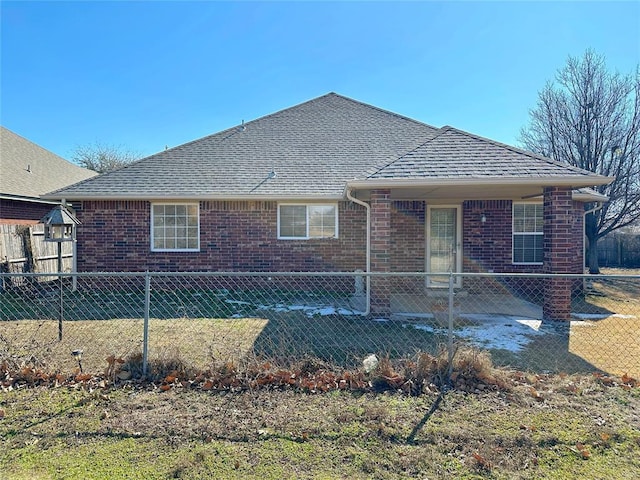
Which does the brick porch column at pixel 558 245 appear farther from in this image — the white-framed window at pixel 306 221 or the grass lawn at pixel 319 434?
the white-framed window at pixel 306 221

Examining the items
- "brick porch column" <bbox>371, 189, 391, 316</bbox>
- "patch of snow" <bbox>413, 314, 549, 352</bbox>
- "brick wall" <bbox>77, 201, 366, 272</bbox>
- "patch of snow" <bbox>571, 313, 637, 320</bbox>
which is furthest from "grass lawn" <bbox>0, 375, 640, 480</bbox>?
"brick wall" <bbox>77, 201, 366, 272</bbox>

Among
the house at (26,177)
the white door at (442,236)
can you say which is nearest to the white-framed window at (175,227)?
the house at (26,177)

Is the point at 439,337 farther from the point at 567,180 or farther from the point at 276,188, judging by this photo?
the point at 276,188

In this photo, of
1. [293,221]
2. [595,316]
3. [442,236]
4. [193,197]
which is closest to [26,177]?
[193,197]

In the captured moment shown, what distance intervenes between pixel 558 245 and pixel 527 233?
3492mm

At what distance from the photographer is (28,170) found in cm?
1520

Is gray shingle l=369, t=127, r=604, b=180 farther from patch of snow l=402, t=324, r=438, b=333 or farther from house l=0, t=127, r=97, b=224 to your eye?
house l=0, t=127, r=97, b=224

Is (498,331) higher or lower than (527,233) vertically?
lower

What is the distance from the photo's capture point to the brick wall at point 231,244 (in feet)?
34.2

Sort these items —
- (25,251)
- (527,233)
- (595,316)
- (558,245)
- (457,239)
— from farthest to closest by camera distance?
(25,251) → (457,239) → (527,233) → (595,316) → (558,245)

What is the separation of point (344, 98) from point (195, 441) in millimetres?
14110

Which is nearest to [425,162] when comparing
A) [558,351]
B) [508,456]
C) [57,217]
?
[558,351]

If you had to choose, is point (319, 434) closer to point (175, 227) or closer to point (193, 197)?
point (193, 197)

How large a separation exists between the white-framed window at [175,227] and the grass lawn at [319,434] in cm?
669
